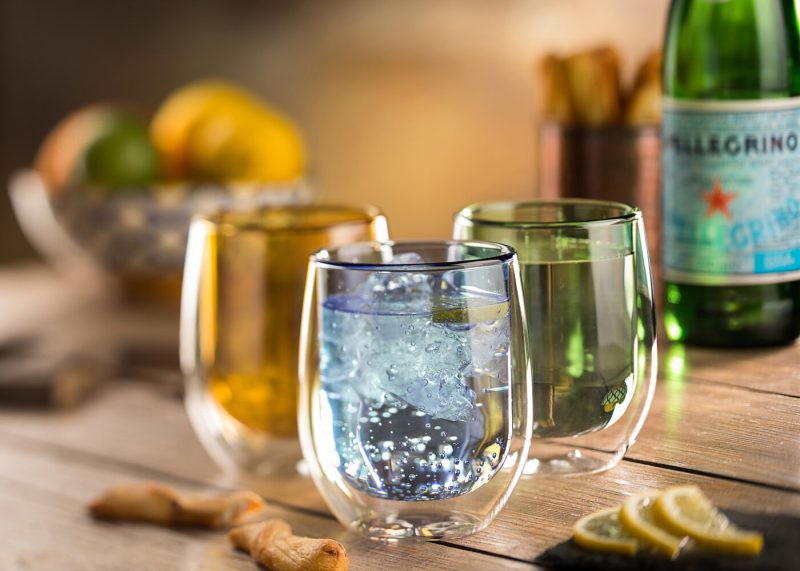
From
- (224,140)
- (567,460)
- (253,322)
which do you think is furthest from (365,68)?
(567,460)

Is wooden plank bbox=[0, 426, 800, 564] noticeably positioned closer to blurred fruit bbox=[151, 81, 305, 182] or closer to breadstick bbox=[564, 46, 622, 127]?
breadstick bbox=[564, 46, 622, 127]

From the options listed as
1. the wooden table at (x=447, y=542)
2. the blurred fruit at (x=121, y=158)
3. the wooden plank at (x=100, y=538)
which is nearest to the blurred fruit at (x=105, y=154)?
the blurred fruit at (x=121, y=158)

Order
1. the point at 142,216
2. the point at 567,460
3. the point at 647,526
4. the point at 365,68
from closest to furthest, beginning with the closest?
the point at 647,526 < the point at 567,460 < the point at 142,216 < the point at 365,68

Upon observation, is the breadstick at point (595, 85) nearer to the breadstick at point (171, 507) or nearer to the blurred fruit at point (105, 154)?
the breadstick at point (171, 507)

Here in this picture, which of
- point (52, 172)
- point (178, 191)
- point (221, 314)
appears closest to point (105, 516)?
point (221, 314)

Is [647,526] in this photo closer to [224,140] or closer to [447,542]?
[447,542]

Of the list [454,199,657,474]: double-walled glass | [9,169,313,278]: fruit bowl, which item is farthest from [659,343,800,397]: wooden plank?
[9,169,313,278]: fruit bowl

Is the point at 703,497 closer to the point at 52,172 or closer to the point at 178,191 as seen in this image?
the point at 178,191
